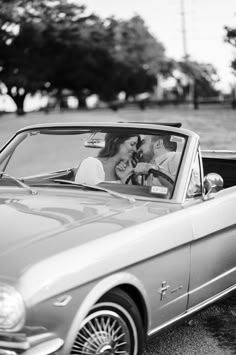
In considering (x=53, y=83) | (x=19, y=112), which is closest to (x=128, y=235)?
(x=19, y=112)

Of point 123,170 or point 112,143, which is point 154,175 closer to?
point 123,170

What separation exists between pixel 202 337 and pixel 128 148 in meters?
1.33

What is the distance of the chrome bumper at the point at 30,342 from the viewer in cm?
282

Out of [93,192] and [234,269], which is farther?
[234,269]

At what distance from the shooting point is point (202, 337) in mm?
4316

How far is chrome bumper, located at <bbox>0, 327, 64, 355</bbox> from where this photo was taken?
2.82m

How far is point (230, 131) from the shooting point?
95.6 feet

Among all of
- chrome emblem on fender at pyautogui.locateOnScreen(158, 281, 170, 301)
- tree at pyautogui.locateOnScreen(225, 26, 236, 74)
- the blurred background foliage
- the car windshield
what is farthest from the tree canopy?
chrome emblem on fender at pyautogui.locateOnScreen(158, 281, 170, 301)

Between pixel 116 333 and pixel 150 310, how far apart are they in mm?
303

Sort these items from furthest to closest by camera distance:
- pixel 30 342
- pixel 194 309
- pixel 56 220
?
pixel 194 309
pixel 56 220
pixel 30 342

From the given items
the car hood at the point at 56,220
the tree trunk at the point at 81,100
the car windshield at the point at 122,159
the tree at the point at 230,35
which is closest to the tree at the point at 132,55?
the tree trunk at the point at 81,100

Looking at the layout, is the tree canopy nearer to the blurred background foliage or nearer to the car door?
the blurred background foliage

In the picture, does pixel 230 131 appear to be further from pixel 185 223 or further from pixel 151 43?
pixel 151 43

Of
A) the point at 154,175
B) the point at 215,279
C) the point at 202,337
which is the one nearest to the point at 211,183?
the point at 154,175
